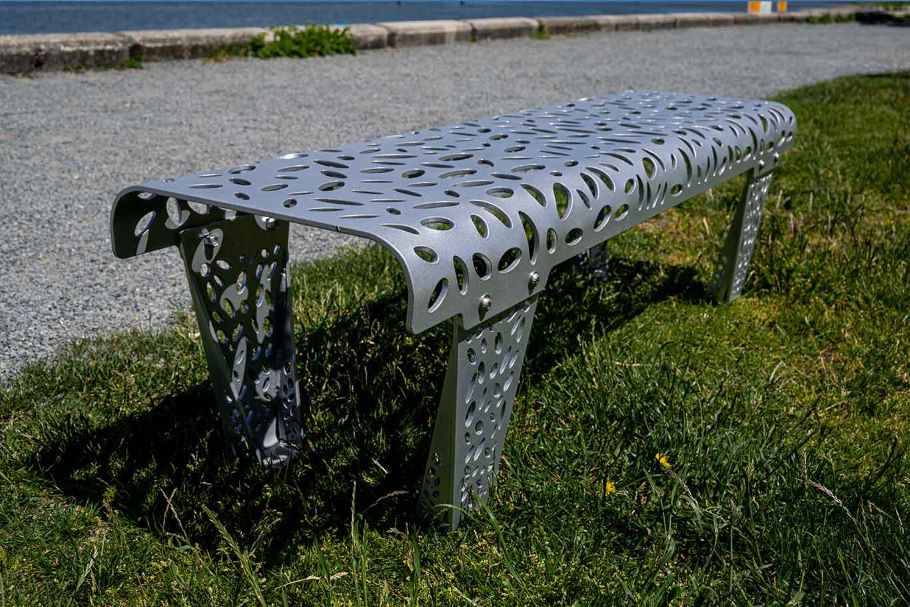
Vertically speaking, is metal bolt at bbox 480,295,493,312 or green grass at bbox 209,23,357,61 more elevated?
green grass at bbox 209,23,357,61

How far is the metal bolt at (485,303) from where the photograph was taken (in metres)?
1.42

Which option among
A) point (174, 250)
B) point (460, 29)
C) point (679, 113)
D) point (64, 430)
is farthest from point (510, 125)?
point (460, 29)

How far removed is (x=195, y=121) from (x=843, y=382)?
4137 millimetres

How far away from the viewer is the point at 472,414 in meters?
1.55

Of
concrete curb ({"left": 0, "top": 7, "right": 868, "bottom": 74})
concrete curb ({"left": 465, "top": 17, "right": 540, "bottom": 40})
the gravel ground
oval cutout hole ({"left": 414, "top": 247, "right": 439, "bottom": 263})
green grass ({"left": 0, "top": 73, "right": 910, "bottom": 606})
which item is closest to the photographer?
oval cutout hole ({"left": 414, "top": 247, "right": 439, "bottom": 263})

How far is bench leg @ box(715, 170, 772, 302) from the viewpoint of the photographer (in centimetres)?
271

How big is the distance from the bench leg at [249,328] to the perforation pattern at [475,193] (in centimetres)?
8

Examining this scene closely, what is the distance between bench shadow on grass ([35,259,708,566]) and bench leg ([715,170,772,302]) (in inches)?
26.7

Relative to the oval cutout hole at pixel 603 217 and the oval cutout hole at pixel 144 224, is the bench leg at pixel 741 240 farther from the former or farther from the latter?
the oval cutout hole at pixel 144 224

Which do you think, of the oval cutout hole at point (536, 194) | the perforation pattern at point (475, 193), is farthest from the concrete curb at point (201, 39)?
the oval cutout hole at point (536, 194)

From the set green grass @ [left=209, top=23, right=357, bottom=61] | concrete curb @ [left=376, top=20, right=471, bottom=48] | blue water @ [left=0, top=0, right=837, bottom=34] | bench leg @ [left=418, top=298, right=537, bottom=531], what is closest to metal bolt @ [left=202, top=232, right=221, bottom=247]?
bench leg @ [left=418, top=298, right=537, bottom=531]

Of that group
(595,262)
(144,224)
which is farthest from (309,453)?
(595,262)

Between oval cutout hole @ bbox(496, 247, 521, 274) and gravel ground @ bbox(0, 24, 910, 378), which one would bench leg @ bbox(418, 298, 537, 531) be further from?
gravel ground @ bbox(0, 24, 910, 378)

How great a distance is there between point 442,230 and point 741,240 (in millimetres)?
1677
